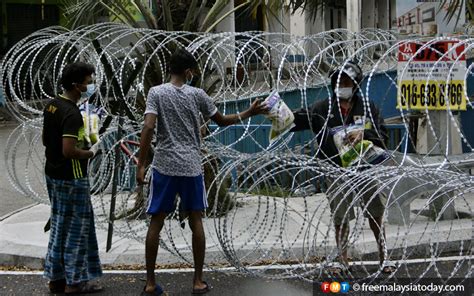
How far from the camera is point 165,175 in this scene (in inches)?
222

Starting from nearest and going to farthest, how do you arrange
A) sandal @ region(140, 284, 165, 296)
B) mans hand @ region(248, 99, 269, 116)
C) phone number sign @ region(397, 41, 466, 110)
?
mans hand @ region(248, 99, 269, 116) < sandal @ region(140, 284, 165, 296) < phone number sign @ region(397, 41, 466, 110)

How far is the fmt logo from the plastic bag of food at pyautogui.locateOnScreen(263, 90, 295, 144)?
1183mm

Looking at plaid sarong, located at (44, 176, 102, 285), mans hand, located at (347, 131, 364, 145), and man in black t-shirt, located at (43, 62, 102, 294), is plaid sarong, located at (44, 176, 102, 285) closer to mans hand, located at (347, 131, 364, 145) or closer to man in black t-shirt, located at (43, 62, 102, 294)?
man in black t-shirt, located at (43, 62, 102, 294)

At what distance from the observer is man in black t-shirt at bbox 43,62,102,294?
19.2 ft

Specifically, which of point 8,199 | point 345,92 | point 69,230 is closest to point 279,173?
point 345,92

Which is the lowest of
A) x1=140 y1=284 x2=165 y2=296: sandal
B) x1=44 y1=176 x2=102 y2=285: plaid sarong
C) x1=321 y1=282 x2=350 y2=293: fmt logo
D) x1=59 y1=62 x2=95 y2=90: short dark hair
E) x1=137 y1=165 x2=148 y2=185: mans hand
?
x1=140 y1=284 x2=165 y2=296: sandal

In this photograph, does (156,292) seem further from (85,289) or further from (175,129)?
(175,129)

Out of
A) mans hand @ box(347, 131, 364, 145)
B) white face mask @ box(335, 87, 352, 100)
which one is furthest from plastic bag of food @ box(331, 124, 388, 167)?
white face mask @ box(335, 87, 352, 100)

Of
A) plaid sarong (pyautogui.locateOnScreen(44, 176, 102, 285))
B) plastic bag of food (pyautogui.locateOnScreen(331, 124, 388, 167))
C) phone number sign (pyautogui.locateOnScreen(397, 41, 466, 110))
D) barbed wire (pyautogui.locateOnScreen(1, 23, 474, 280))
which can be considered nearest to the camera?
barbed wire (pyautogui.locateOnScreen(1, 23, 474, 280))

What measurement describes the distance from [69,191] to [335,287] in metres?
2.16

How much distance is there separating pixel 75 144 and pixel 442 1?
4641 mm

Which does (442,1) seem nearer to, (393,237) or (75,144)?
(393,237)

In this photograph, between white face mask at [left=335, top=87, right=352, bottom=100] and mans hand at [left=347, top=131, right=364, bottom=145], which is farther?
white face mask at [left=335, top=87, right=352, bottom=100]

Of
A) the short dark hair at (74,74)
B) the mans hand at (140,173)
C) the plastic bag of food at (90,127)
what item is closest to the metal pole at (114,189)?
the plastic bag of food at (90,127)
